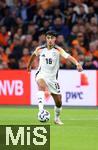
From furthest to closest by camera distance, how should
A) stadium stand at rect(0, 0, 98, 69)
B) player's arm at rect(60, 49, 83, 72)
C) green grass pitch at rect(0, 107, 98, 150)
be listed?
stadium stand at rect(0, 0, 98, 69) → player's arm at rect(60, 49, 83, 72) → green grass pitch at rect(0, 107, 98, 150)

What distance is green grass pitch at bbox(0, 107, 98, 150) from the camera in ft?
45.7

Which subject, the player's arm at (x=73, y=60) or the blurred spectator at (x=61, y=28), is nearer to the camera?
the player's arm at (x=73, y=60)

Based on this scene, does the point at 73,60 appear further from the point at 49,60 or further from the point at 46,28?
the point at 46,28

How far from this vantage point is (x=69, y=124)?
1791 centimetres

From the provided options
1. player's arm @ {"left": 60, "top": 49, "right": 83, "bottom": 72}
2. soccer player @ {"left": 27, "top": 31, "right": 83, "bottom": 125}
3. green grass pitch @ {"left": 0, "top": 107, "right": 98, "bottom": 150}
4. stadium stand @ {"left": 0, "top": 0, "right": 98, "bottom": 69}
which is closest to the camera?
green grass pitch @ {"left": 0, "top": 107, "right": 98, "bottom": 150}

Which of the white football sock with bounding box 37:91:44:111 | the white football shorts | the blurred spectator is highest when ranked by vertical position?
the blurred spectator

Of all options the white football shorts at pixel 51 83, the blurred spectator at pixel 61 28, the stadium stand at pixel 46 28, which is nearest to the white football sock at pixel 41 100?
the white football shorts at pixel 51 83

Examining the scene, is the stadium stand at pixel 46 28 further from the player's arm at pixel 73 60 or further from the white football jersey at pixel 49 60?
the player's arm at pixel 73 60

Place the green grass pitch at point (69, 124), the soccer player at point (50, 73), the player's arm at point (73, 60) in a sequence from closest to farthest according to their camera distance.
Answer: the green grass pitch at point (69, 124), the player's arm at point (73, 60), the soccer player at point (50, 73)

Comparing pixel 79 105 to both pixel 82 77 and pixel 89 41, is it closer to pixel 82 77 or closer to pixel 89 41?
pixel 82 77

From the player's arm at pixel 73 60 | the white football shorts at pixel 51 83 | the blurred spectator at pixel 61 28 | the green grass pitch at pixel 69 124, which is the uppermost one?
the blurred spectator at pixel 61 28

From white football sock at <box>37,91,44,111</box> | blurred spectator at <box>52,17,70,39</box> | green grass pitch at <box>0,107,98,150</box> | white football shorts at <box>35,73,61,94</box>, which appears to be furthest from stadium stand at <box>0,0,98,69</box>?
white football sock at <box>37,91,44,111</box>

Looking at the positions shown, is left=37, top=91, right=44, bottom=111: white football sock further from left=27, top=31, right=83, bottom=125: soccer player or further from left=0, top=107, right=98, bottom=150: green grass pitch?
left=0, top=107, right=98, bottom=150: green grass pitch

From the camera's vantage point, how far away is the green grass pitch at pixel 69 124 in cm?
1393
